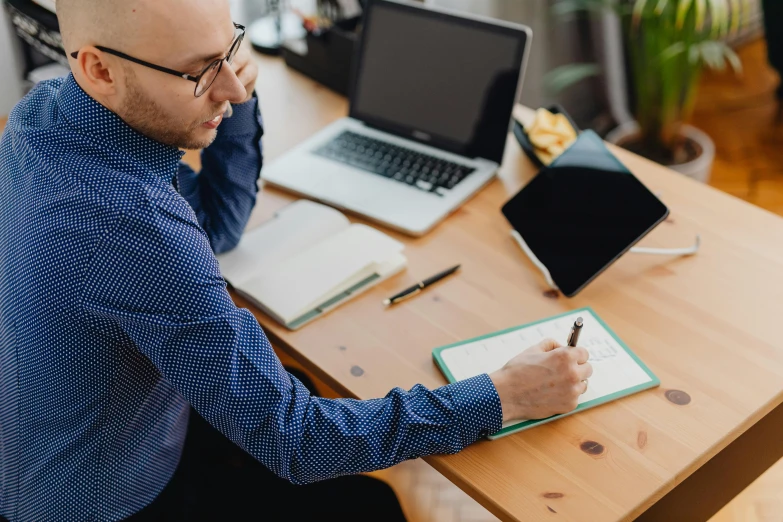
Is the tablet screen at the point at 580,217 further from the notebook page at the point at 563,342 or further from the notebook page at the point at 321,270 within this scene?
the notebook page at the point at 321,270

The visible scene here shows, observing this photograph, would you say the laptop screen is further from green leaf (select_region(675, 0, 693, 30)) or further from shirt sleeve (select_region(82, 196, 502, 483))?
green leaf (select_region(675, 0, 693, 30))

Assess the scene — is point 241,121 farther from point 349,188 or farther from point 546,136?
point 546,136

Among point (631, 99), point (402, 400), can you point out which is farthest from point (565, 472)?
point (631, 99)

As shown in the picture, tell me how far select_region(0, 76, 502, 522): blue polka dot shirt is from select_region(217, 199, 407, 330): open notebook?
22cm

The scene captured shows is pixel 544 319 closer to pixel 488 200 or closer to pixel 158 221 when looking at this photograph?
pixel 488 200

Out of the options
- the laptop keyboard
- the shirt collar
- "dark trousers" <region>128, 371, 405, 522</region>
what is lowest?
"dark trousers" <region>128, 371, 405, 522</region>

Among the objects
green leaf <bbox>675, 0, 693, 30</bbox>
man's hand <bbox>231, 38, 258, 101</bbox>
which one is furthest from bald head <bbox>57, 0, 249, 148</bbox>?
green leaf <bbox>675, 0, 693, 30</bbox>

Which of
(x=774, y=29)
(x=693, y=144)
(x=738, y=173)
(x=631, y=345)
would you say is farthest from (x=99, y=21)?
(x=738, y=173)

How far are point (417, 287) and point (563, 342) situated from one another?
25 cm

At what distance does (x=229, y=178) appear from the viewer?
1357mm

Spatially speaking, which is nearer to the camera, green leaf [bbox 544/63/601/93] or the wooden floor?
the wooden floor

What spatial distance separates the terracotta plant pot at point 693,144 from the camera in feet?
Answer: 7.86

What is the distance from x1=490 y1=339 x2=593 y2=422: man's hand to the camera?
1.01 metres

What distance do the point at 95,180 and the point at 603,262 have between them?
0.74 metres
